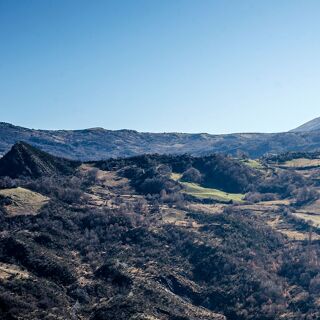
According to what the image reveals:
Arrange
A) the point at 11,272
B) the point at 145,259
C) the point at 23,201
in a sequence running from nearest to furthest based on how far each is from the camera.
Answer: the point at 11,272 → the point at 145,259 → the point at 23,201

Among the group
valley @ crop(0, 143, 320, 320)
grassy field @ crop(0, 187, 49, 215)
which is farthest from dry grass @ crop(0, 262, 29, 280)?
grassy field @ crop(0, 187, 49, 215)

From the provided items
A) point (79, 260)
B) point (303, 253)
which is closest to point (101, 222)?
point (79, 260)

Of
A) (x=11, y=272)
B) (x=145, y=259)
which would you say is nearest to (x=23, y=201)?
(x=145, y=259)

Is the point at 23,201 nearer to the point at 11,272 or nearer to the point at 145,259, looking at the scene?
the point at 145,259

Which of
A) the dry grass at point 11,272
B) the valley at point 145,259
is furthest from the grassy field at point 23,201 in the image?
the dry grass at point 11,272

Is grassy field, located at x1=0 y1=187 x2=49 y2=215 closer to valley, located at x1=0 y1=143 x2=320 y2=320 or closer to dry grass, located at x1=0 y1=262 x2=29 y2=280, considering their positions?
valley, located at x1=0 y1=143 x2=320 y2=320

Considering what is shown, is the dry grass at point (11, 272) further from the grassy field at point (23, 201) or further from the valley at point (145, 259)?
the grassy field at point (23, 201)

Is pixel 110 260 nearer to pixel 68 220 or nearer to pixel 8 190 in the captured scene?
pixel 68 220

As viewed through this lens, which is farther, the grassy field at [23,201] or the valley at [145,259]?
the grassy field at [23,201]

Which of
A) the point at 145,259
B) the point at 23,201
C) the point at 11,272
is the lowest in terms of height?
the point at 145,259

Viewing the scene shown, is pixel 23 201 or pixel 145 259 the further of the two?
pixel 23 201

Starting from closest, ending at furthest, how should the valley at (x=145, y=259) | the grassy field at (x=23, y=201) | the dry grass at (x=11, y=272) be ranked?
the valley at (x=145, y=259)
the dry grass at (x=11, y=272)
the grassy field at (x=23, y=201)
